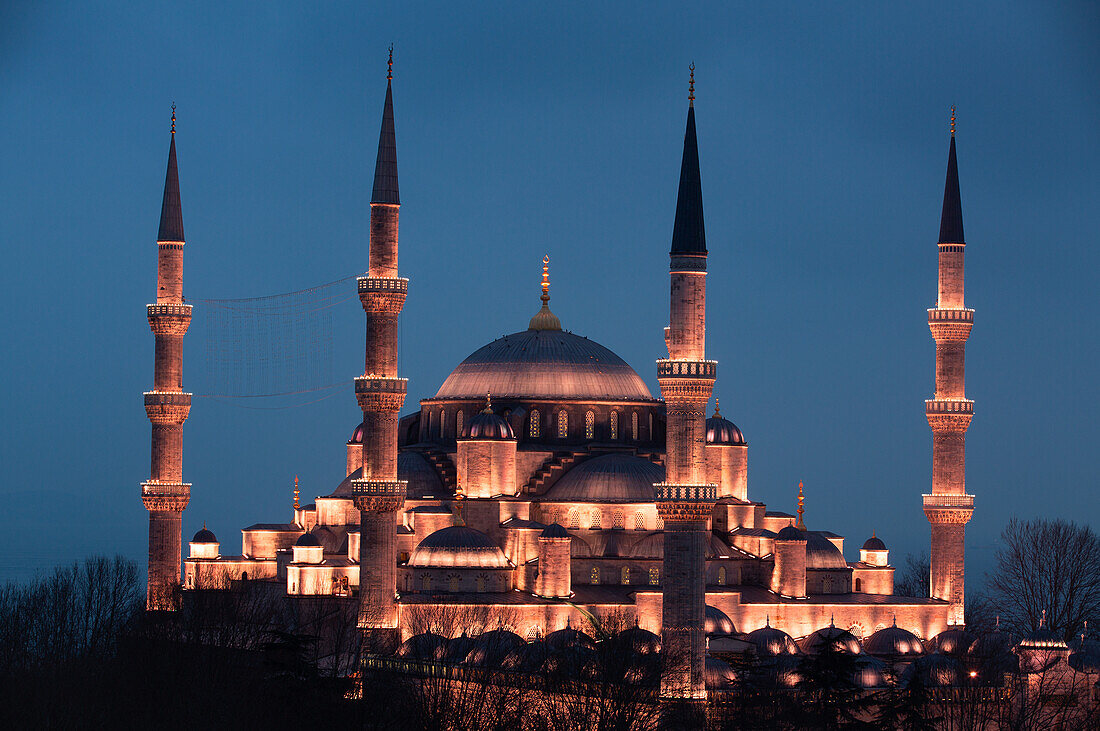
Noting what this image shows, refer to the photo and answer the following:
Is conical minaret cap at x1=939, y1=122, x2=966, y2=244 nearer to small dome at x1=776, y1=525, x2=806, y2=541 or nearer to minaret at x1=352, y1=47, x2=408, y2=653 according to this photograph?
small dome at x1=776, y1=525, x2=806, y2=541

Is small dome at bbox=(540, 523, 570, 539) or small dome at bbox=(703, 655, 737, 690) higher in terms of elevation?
small dome at bbox=(540, 523, 570, 539)

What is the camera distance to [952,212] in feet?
138

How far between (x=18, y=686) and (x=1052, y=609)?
2644 centimetres

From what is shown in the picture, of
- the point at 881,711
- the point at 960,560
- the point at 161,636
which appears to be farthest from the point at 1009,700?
the point at 161,636

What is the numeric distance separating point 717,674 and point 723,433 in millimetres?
9967

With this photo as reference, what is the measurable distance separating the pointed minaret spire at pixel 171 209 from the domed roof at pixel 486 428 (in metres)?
7.50

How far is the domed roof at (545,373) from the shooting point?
44.9m

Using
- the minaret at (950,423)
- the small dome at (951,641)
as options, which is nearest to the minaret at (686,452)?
the small dome at (951,641)

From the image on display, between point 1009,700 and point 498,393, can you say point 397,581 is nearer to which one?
point 498,393

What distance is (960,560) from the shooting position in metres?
41.4

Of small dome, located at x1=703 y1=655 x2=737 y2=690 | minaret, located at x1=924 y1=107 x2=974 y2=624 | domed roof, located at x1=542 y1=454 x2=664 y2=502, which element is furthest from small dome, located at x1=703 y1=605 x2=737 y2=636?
minaret, located at x1=924 y1=107 x2=974 y2=624

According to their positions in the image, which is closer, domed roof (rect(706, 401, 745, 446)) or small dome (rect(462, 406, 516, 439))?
small dome (rect(462, 406, 516, 439))

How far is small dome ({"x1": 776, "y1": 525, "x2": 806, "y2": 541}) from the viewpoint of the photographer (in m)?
40.5

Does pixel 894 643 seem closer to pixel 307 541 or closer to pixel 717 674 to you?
pixel 717 674
